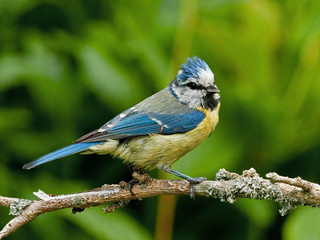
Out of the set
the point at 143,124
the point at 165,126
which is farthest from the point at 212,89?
the point at 143,124

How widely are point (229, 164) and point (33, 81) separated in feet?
5.72

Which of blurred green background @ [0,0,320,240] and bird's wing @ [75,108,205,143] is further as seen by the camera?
blurred green background @ [0,0,320,240]

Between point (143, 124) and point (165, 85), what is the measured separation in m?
0.68

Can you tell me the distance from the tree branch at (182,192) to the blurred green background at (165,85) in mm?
878

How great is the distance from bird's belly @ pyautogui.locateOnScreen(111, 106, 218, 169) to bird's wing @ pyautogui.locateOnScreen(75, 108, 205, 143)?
0.04m

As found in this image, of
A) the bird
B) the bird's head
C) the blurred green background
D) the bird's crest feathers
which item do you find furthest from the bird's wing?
the blurred green background

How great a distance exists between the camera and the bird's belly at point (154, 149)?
3.56 meters

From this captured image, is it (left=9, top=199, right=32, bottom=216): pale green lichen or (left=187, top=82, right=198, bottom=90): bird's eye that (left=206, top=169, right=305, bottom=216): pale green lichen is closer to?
(left=9, top=199, right=32, bottom=216): pale green lichen

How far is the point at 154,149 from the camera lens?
3.56 meters

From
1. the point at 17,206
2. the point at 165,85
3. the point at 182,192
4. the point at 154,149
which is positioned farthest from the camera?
the point at 165,85

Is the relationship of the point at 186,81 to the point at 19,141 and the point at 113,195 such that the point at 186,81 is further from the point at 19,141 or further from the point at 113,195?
the point at 19,141

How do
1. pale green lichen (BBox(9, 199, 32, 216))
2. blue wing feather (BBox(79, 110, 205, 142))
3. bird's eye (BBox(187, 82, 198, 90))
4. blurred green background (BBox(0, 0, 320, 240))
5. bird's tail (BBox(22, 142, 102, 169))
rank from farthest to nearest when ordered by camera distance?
blurred green background (BBox(0, 0, 320, 240))
bird's eye (BBox(187, 82, 198, 90))
blue wing feather (BBox(79, 110, 205, 142))
bird's tail (BBox(22, 142, 102, 169))
pale green lichen (BBox(9, 199, 32, 216))

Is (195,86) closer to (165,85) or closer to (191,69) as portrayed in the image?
(191,69)

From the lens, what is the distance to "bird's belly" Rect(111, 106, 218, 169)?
356cm
